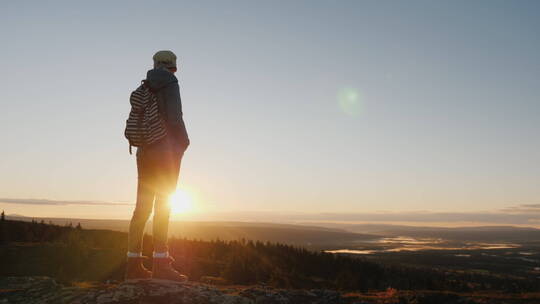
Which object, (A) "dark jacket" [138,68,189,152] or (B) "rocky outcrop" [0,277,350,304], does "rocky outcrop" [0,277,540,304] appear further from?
(A) "dark jacket" [138,68,189,152]

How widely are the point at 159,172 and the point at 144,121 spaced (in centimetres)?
76

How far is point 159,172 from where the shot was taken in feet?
20.8

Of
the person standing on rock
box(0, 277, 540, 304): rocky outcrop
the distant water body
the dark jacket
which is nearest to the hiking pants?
the person standing on rock

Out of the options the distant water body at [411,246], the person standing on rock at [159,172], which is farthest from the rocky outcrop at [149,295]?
the distant water body at [411,246]

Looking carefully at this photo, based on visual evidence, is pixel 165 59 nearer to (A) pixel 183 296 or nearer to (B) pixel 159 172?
(B) pixel 159 172

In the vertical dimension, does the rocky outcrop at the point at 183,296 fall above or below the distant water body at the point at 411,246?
above

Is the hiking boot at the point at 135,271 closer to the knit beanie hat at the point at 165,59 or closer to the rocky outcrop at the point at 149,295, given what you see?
the rocky outcrop at the point at 149,295

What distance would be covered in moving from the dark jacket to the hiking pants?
0.38ft

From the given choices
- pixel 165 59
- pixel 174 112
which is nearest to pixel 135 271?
pixel 174 112

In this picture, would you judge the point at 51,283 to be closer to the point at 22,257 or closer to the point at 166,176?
the point at 166,176

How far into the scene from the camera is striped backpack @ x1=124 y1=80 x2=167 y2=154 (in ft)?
20.5

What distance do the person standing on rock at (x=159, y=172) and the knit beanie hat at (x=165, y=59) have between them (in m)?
0.05

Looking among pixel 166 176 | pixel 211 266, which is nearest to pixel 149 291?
pixel 166 176

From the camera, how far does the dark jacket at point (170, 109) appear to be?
6.25 metres
